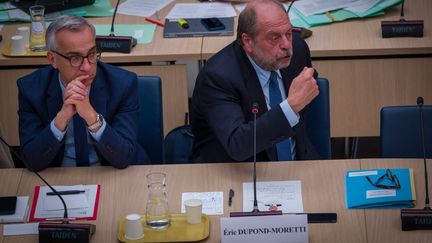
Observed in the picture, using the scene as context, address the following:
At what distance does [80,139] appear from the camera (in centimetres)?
393

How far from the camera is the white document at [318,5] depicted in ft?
17.6

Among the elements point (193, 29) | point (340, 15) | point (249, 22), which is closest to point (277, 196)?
point (249, 22)

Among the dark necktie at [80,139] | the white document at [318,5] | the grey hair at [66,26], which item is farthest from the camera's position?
the white document at [318,5]

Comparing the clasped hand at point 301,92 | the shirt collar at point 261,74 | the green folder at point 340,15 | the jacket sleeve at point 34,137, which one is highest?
the green folder at point 340,15

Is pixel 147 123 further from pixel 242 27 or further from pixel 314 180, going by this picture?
pixel 314 180

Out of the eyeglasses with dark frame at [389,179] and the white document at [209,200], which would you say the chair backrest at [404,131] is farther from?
the white document at [209,200]

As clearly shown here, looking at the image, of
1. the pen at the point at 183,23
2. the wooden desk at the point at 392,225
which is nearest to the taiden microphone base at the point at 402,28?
the pen at the point at 183,23

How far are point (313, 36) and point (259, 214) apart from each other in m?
2.00

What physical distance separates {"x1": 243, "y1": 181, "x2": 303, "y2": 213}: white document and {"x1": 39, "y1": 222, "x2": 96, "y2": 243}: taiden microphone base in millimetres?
586

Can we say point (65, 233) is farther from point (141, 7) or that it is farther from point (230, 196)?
point (141, 7)

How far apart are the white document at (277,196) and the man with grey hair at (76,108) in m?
0.54

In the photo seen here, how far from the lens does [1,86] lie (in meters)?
5.16

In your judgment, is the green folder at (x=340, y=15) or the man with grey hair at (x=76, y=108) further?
the green folder at (x=340, y=15)

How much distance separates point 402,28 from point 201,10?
3.80 feet
